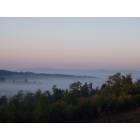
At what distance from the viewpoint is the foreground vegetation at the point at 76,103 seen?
4.81m

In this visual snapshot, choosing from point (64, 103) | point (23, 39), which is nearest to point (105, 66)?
point (64, 103)

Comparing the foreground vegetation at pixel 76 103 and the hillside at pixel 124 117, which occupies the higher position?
the foreground vegetation at pixel 76 103

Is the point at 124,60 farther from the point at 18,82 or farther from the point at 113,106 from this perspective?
the point at 18,82

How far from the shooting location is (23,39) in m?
4.87

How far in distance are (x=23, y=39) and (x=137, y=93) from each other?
122cm

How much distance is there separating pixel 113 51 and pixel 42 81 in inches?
29.3

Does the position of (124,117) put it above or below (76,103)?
below

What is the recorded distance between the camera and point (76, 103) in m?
4.85

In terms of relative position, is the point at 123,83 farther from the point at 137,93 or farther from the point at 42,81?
the point at 42,81

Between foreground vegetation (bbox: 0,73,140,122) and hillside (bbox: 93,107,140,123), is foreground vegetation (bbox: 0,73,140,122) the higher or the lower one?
the higher one

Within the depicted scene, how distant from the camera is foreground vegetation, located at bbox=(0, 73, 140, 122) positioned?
4.81 metres
